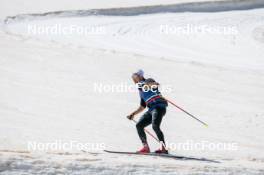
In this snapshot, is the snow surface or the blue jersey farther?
the blue jersey

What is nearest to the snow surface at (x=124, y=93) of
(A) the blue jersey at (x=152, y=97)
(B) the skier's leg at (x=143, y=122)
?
(B) the skier's leg at (x=143, y=122)

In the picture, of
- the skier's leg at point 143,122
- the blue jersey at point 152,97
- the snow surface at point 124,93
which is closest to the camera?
the snow surface at point 124,93

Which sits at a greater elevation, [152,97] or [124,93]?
[124,93]

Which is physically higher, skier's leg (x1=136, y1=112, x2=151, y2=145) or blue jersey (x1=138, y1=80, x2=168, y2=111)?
blue jersey (x1=138, y1=80, x2=168, y2=111)

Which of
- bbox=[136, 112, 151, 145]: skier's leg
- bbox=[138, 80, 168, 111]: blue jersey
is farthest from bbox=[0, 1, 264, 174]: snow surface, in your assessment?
bbox=[138, 80, 168, 111]: blue jersey

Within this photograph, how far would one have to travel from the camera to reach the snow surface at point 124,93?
953cm

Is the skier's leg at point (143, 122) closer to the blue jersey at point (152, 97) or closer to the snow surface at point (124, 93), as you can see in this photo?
the blue jersey at point (152, 97)

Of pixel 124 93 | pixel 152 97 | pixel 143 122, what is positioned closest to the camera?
pixel 152 97

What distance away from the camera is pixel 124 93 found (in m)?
17.7

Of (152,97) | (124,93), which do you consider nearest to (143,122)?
(152,97)

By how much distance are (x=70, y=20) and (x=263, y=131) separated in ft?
42.2

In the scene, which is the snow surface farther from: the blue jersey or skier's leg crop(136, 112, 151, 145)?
the blue jersey

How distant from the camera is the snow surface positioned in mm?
9531

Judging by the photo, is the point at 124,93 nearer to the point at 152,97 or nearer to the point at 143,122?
the point at 143,122
